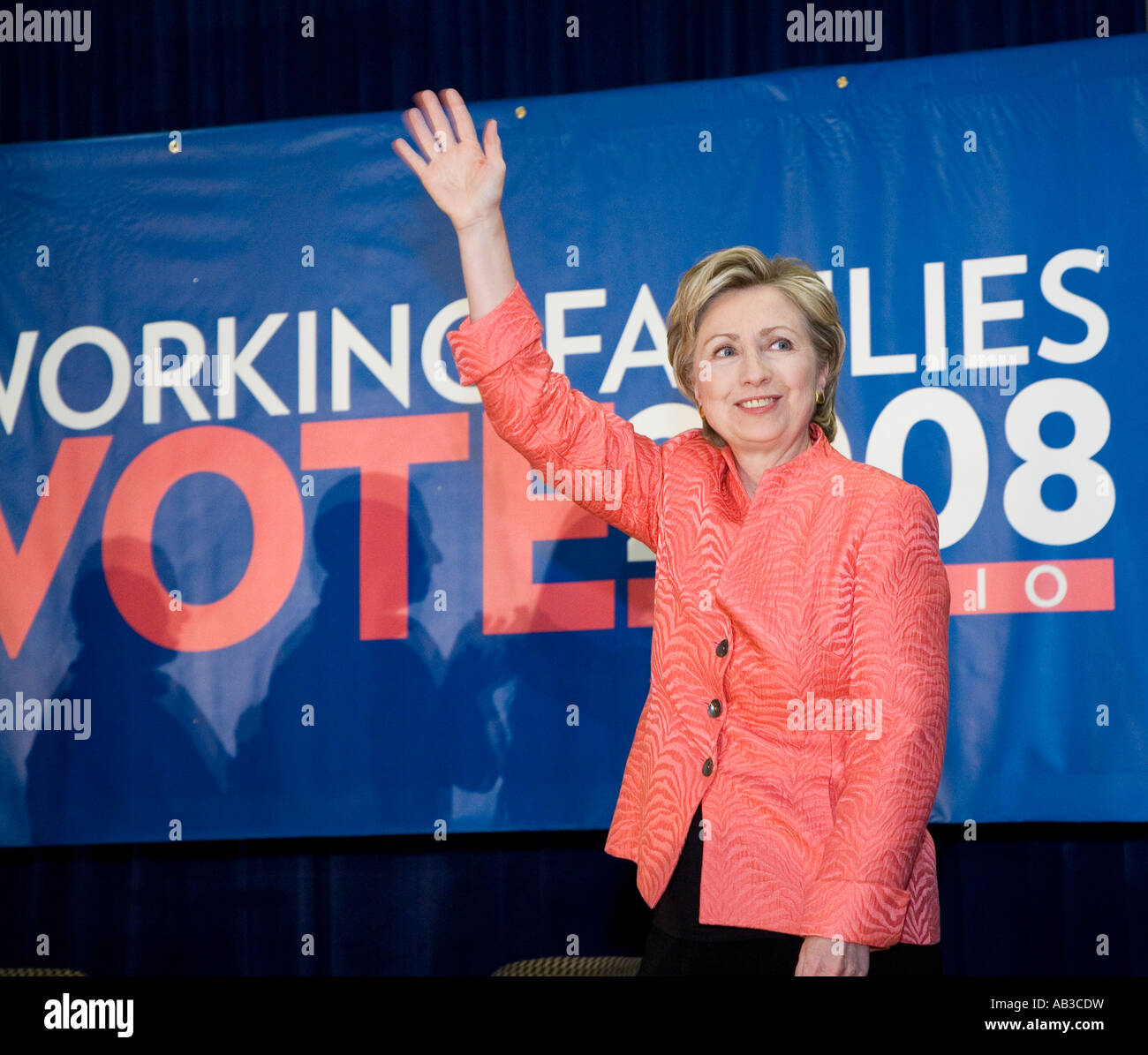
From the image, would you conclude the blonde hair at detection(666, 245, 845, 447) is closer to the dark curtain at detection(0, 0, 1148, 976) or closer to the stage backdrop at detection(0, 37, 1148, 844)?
the stage backdrop at detection(0, 37, 1148, 844)

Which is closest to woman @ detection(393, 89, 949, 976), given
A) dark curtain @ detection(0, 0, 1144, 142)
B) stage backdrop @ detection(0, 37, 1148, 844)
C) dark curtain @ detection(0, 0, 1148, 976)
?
stage backdrop @ detection(0, 37, 1148, 844)

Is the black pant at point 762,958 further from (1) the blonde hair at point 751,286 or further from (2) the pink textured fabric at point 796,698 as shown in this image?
(1) the blonde hair at point 751,286

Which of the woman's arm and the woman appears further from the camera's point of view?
the woman's arm

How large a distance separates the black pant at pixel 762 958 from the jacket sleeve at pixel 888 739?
45 millimetres

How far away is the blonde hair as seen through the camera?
1757mm

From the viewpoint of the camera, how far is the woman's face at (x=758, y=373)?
67.8 inches

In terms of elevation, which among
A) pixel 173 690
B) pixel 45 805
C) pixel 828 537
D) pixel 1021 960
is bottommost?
pixel 1021 960

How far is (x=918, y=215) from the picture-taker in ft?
9.24

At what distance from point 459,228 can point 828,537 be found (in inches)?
23.7

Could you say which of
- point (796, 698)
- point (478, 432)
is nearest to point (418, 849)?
point (478, 432)

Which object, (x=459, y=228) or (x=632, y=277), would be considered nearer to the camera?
(x=459, y=228)

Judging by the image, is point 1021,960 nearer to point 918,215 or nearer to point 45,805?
point 918,215

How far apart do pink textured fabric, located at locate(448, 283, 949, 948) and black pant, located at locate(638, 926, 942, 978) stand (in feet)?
0.06
